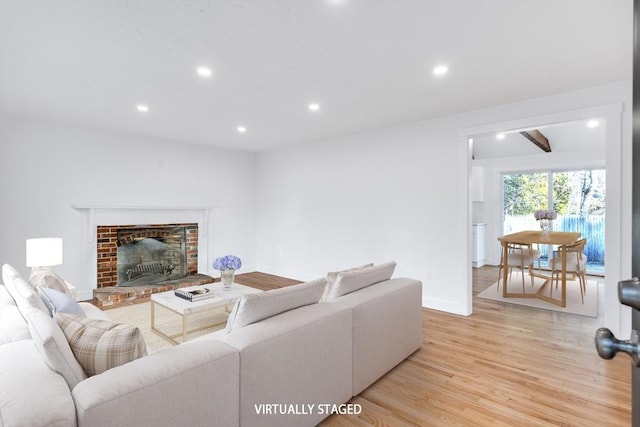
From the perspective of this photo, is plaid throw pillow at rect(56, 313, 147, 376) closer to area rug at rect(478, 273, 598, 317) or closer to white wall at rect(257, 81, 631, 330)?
white wall at rect(257, 81, 631, 330)

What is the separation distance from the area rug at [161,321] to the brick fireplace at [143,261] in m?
0.43

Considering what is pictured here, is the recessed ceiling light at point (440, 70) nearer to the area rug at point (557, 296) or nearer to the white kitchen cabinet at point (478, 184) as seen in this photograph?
the area rug at point (557, 296)

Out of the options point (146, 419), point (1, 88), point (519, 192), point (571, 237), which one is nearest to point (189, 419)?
point (146, 419)

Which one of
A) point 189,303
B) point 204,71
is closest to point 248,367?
point 189,303

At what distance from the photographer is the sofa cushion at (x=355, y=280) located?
7.80 ft

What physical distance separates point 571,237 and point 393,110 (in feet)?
11.3

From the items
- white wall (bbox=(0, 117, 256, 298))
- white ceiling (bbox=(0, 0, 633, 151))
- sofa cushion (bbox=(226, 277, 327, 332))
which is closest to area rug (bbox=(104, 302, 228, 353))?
white wall (bbox=(0, 117, 256, 298))

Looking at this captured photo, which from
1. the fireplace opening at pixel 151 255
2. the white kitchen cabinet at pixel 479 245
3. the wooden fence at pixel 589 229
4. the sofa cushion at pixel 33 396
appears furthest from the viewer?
the white kitchen cabinet at pixel 479 245

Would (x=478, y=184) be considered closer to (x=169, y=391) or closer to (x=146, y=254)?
(x=146, y=254)

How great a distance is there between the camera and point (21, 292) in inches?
73.8

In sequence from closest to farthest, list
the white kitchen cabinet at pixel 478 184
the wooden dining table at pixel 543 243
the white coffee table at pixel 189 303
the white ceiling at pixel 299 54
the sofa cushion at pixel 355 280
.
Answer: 1. the white ceiling at pixel 299 54
2. the sofa cushion at pixel 355 280
3. the white coffee table at pixel 189 303
4. the wooden dining table at pixel 543 243
5. the white kitchen cabinet at pixel 478 184

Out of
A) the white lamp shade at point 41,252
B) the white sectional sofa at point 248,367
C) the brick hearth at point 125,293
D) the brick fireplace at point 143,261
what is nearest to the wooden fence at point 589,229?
the white sectional sofa at point 248,367

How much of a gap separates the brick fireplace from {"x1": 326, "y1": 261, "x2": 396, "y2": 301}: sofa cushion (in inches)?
135

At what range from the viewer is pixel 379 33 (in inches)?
83.7
